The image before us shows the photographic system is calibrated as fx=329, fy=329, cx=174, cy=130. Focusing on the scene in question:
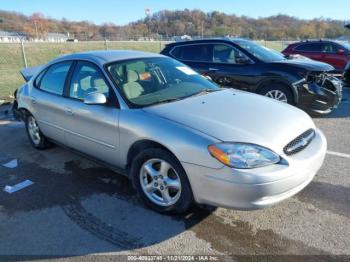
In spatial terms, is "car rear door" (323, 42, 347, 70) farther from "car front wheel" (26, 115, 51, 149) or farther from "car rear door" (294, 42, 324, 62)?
→ "car front wheel" (26, 115, 51, 149)

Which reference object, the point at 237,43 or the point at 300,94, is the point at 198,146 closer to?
the point at 300,94

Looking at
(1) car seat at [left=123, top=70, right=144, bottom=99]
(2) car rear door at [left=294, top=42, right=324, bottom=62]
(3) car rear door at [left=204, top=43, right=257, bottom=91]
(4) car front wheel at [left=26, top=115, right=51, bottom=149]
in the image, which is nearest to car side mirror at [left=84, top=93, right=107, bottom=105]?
(1) car seat at [left=123, top=70, right=144, bottom=99]

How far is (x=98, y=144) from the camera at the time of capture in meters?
3.80

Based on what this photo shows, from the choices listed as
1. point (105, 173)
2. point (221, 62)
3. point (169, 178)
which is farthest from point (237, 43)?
point (169, 178)

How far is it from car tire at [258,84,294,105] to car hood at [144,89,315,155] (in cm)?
304

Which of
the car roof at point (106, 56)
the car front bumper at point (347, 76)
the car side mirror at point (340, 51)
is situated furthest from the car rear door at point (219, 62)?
the car side mirror at point (340, 51)

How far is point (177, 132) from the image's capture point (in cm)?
293

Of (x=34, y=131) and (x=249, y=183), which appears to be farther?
(x=34, y=131)

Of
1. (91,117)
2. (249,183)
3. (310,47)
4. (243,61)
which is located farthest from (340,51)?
(249,183)

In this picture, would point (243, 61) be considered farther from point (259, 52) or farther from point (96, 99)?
point (96, 99)

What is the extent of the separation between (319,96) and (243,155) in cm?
450

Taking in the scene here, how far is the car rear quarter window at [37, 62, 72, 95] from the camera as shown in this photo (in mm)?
4375

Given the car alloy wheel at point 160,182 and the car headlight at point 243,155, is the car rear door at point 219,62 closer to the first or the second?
the car alloy wheel at point 160,182

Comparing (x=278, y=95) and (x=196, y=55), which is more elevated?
(x=196, y=55)
